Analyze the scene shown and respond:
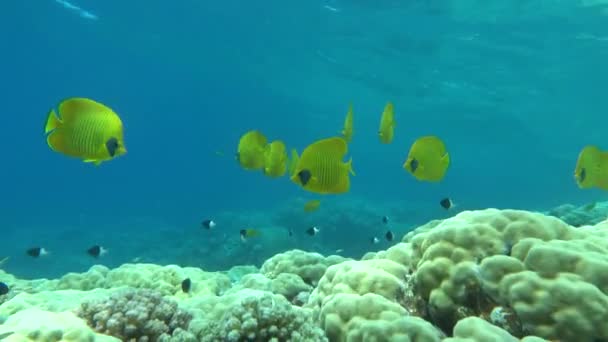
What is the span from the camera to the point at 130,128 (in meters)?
152

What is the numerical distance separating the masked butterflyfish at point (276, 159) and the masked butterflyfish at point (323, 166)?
6.65 feet

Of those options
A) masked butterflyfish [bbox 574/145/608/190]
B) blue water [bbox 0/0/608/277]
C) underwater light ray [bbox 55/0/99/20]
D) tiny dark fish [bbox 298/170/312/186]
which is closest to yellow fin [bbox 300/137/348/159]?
tiny dark fish [bbox 298/170/312/186]

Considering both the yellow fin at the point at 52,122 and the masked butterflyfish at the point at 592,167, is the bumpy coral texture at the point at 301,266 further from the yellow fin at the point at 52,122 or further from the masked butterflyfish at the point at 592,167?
the yellow fin at the point at 52,122

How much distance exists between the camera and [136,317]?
4.32 meters

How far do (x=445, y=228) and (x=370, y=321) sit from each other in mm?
1074

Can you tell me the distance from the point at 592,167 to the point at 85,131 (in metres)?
6.03

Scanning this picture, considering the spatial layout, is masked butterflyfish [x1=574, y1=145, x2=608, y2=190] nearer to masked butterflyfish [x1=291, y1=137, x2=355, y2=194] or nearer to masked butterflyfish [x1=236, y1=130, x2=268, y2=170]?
masked butterflyfish [x1=291, y1=137, x2=355, y2=194]

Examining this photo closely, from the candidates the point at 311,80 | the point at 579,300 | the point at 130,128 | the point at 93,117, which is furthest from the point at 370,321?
the point at 130,128

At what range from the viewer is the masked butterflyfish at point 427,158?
20.0ft

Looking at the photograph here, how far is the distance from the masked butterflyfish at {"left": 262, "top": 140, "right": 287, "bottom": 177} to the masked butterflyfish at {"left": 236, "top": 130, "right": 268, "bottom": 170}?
16cm

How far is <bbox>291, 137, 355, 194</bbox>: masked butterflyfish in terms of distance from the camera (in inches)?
185

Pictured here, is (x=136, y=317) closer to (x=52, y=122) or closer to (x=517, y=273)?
(x=52, y=122)

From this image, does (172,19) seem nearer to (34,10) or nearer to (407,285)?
(34,10)

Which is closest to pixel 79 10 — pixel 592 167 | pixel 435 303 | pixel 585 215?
pixel 585 215
